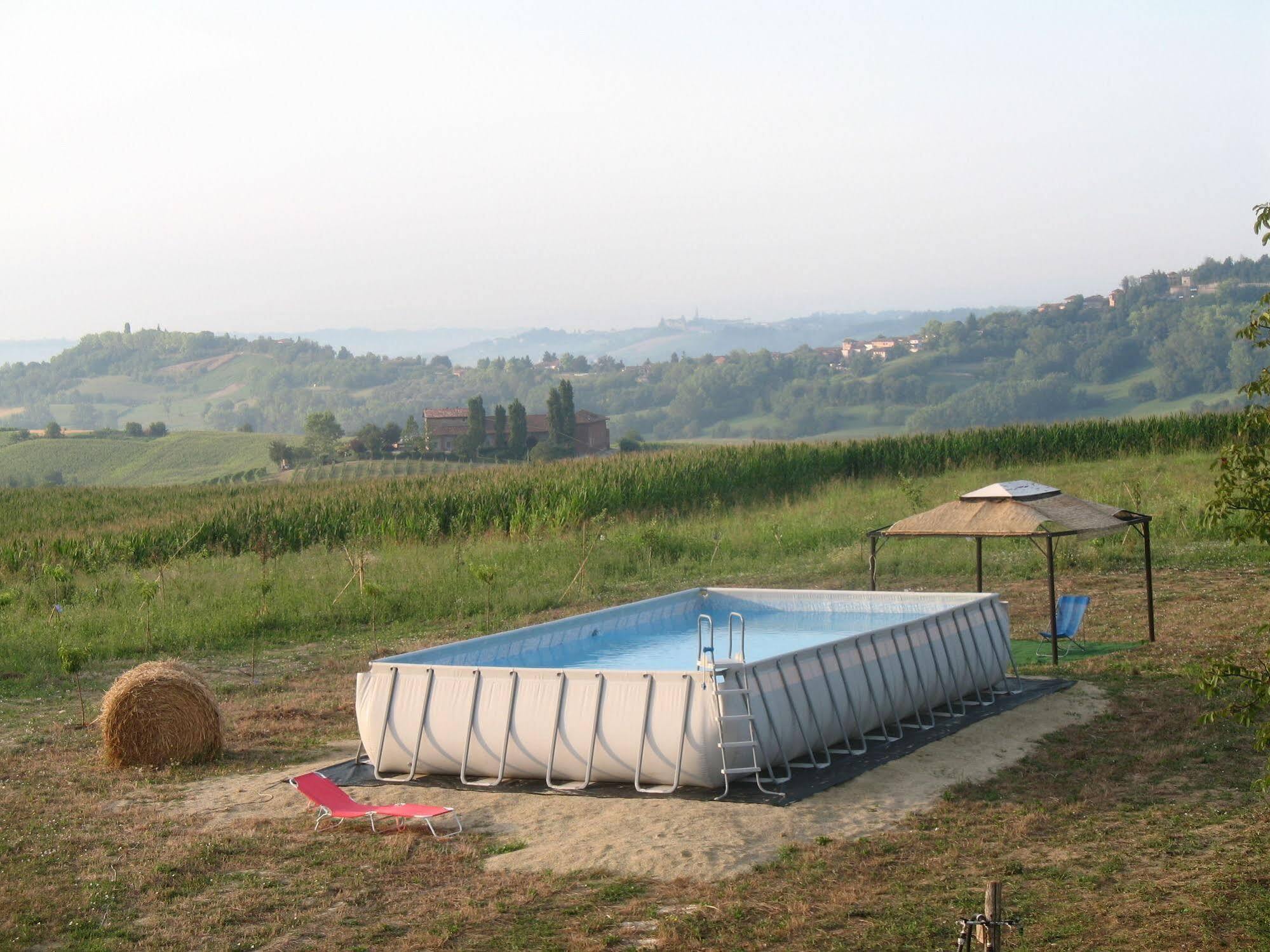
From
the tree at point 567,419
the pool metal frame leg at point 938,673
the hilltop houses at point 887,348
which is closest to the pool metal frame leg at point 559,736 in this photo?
the pool metal frame leg at point 938,673

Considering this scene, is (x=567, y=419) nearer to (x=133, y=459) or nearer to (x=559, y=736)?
(x=133, y=459)

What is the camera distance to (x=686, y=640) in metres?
14.6

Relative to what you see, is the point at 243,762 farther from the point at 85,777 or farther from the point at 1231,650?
the point at 1231,650

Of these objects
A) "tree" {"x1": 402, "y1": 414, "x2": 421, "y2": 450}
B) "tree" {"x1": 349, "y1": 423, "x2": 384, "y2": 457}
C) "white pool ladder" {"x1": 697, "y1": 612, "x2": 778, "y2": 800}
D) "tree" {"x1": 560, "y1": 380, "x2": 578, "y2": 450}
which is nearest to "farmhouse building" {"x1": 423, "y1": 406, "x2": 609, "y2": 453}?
"tree" {"x1": 560, "y1": 380, "x2": 578, "y2": 450}

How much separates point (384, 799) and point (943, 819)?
4093 mm

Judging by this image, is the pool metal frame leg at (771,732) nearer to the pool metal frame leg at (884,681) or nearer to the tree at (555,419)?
the pool metal frame leg at (884,681)

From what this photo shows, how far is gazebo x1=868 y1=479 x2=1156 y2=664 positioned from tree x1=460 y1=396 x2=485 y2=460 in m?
68.3

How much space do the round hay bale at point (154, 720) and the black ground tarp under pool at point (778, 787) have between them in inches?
53.0

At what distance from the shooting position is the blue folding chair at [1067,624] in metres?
15.1

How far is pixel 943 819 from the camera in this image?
28.6ft

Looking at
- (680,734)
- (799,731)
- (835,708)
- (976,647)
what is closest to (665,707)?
(680,734)

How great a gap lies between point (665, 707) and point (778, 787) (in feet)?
3.37

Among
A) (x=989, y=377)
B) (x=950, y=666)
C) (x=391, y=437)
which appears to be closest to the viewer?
(x=950, y=666)

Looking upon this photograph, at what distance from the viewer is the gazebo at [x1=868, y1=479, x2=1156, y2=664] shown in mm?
14227
